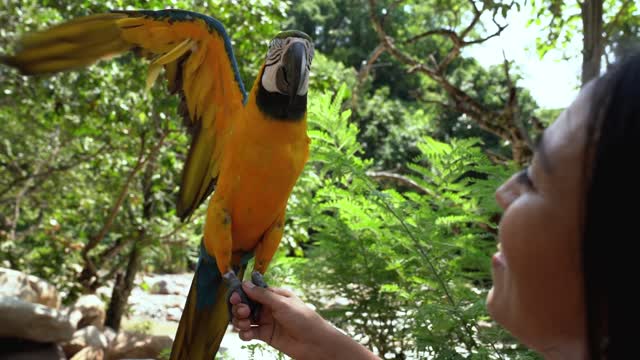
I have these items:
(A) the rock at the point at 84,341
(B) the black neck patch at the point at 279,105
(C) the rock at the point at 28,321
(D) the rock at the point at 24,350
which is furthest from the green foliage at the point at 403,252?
(A) the rock at the point at 84,341

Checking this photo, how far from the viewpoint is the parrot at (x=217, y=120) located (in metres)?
1.02

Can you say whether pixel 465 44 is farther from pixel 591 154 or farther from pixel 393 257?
pixel 591 154

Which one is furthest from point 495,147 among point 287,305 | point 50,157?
point 287,305

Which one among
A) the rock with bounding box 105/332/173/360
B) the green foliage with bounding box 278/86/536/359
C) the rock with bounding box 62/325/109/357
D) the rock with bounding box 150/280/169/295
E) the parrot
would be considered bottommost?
the rock with bounding box 150/280/169/295

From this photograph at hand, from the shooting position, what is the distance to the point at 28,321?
3.39 metres

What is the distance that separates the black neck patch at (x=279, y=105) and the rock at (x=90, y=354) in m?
3.41

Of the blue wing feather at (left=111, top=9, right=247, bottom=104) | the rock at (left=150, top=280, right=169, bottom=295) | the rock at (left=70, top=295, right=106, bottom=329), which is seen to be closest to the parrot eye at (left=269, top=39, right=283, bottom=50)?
the blue wing feather at (left=111, top=9, right=247, bottom=104)

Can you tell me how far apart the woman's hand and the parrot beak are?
361mm

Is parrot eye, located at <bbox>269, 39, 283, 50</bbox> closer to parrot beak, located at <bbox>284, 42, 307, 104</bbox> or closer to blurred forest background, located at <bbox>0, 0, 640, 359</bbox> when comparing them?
parrot beak, located at <bbox>284, 42, 307, 104</bbox>

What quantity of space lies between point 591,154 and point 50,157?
13.8 feet

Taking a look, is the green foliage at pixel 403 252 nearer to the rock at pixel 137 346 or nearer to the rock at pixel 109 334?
the rock at pixel 137 346

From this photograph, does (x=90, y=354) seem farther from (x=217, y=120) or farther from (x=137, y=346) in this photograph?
(x=217, y=120)

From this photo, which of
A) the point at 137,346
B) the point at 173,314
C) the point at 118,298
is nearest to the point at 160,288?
the point at 173,314

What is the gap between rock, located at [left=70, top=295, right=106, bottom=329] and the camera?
14.0 feet
